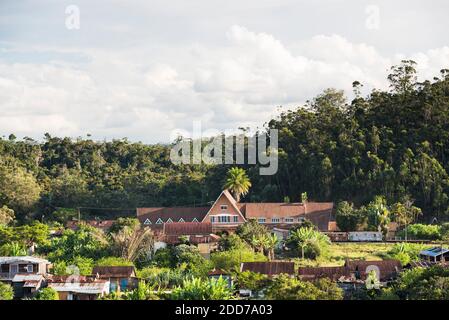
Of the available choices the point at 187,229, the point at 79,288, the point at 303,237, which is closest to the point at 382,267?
the point at 303,237

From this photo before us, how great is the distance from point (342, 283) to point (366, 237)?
40.9ft

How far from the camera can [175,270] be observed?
31719 millimetres

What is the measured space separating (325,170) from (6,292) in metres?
25.2

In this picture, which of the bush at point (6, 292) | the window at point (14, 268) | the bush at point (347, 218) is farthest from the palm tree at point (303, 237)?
the bush at point (6, 292)

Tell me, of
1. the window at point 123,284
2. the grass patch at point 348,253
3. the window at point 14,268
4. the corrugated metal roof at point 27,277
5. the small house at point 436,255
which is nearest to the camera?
the corrugated metal roof at point 27,277

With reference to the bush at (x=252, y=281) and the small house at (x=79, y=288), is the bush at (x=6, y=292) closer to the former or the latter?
the small house at (x=79, y=288)

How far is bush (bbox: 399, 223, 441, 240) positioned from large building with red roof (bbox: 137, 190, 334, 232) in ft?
14.9

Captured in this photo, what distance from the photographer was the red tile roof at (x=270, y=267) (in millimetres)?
30047

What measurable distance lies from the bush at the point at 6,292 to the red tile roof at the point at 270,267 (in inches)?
325

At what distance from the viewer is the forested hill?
4716 centimetres

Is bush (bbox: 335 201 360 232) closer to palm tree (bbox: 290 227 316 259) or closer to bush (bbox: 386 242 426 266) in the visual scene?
bush (bbox: 386 242 426 266)

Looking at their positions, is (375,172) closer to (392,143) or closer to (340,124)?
(392,143)

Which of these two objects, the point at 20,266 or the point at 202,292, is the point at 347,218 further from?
the point at 202,292

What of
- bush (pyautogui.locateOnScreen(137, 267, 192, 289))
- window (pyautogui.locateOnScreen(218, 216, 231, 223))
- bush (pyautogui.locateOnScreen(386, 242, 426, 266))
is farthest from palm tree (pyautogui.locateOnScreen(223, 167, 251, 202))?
bush (pyautogui.locateOnScreen(137, 267, 192, 289))
